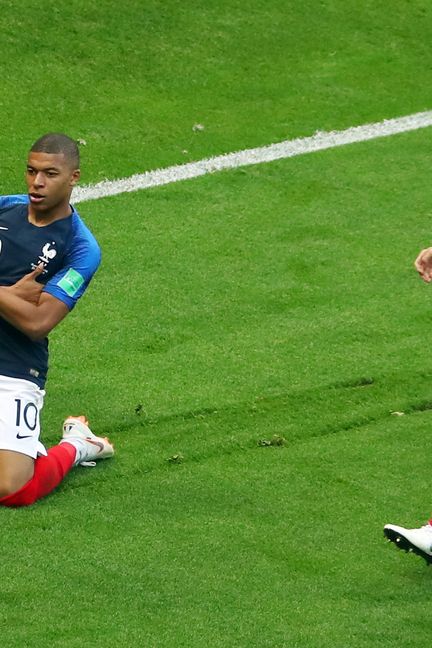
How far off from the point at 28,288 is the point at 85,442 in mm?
787

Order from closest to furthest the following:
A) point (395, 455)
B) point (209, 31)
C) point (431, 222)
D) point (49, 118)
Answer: point (395, 455)
point (431, 222)
point (49, 118)
point (209, 31)

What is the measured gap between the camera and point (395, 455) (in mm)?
6758

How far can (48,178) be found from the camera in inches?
247

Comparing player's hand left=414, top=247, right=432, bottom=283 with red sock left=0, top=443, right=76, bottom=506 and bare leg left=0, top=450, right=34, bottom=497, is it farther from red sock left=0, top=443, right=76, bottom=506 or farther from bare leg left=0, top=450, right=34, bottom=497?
bare leg left=0, top=450, right=34, bottom=497

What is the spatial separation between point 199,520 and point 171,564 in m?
0.42

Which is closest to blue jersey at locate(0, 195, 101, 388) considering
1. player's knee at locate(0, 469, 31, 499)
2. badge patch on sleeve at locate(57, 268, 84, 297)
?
badge patch on sleeve at locate(57, 268, 84, 297)

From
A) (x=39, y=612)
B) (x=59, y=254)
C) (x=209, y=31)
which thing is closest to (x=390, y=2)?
(x=209, y=31)

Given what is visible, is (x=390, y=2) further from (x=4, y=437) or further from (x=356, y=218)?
(x=4, y=437)

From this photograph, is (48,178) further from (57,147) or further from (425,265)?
(425,265)

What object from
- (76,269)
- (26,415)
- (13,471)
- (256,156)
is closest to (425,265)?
(76,269)

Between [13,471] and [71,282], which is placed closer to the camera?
[13,471]

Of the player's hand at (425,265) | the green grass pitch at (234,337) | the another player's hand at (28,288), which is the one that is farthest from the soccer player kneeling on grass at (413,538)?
the another player's hand at (28,288)

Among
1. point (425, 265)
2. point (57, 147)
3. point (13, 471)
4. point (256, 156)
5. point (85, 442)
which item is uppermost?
point (57, 147)

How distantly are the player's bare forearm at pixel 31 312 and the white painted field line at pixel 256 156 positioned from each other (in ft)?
9.65
